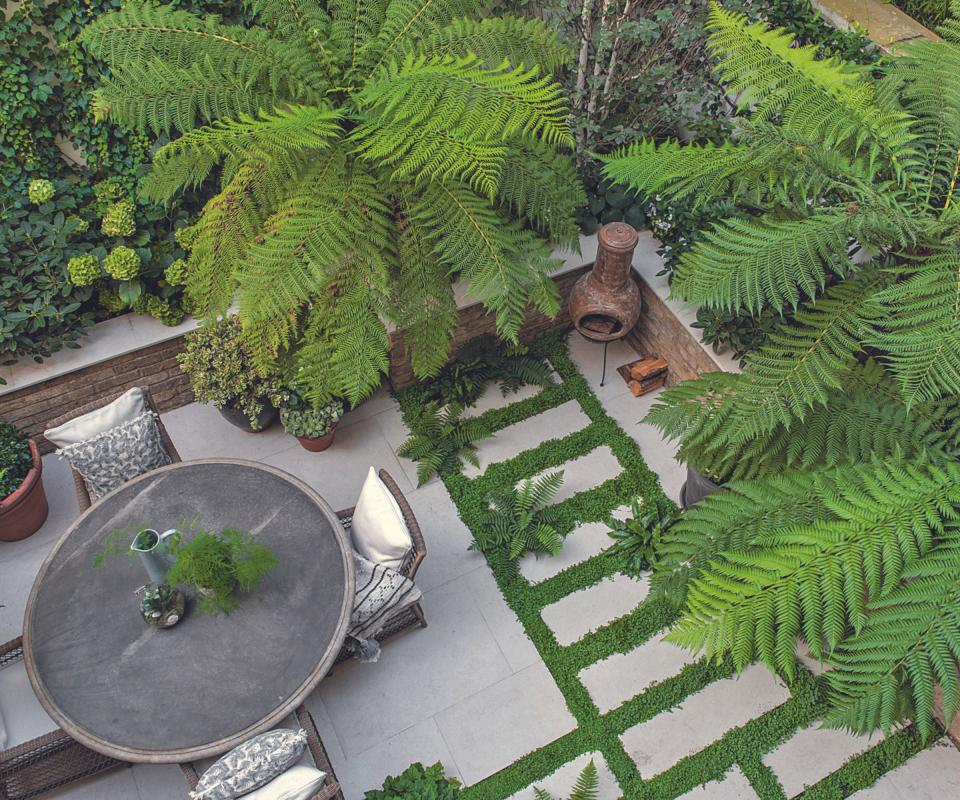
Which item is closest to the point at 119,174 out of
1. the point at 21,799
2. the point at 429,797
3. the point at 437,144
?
the point at 437,144

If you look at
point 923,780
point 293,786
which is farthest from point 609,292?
point 293,786

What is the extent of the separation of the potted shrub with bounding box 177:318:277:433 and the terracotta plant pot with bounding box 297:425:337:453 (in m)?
0.29

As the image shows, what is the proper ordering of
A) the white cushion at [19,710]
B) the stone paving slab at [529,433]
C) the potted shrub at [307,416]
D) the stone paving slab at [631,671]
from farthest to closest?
the stone paving slab at [529,433] → the potted shrub at [307,416] → the stone paving slab at [631,671] → the white cushion at [19,710]

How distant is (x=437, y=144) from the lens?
115 inches

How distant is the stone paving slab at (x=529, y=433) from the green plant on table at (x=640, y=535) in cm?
58

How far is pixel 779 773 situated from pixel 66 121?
4281mm

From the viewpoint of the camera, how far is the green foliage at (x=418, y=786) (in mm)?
3219

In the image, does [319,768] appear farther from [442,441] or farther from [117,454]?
[442,441]

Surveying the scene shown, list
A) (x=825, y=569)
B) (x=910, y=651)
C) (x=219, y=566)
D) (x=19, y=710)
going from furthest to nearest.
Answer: (x=19, y=710) < (x=219, y=566) < (x=825, y=569) < (x=910, y=651)

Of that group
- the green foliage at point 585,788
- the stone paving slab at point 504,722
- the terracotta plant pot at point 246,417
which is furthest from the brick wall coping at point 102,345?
the green foliage at point 585,788

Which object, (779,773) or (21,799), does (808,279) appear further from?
(21,799)

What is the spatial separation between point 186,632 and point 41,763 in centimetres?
67

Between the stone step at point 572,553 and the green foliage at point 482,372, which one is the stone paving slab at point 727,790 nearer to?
the stone step at point 572,553

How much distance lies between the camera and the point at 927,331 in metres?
2.47
